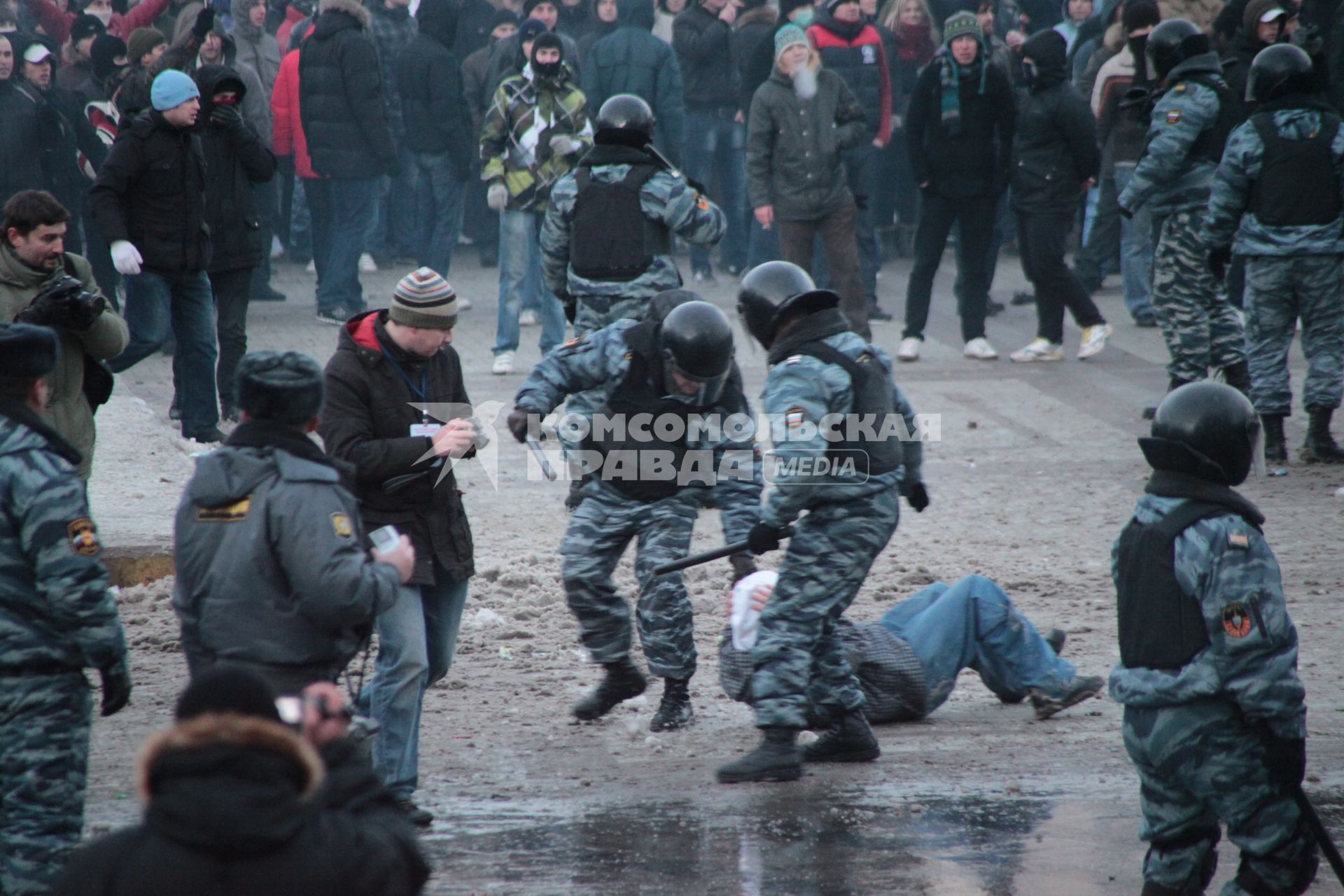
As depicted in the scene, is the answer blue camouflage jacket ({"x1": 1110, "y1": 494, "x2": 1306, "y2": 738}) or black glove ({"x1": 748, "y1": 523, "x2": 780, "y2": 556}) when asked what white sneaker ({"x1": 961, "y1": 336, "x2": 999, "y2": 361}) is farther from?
blue camouflage jacket ({"x1": 1110, "y1": 494, "x2": 1306, "y2": 738})

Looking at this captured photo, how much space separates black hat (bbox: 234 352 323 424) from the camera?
3.78 m

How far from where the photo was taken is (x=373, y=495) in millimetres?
4871

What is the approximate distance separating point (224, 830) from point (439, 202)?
11997mm

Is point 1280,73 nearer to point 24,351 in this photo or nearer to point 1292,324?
point 1292,324

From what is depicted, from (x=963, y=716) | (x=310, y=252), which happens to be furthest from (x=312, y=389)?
(x=310, y=252)

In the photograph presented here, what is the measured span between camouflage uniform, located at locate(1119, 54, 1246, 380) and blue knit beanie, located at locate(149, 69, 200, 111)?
5768 mm

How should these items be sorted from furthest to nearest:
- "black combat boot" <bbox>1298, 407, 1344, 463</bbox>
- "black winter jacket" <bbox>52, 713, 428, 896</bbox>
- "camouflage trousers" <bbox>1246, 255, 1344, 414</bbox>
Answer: "black combat boot" <bbox>1298, 407, 1344, 463</bbox>
"camouflage trousers" <bbox>1246, 255, 1344, 414</bbox>
"black winter jacket" <bbox>52, 713, 428, 896</bbox>

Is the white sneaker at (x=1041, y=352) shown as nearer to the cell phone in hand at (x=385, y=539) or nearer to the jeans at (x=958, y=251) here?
the jeans at (x=958, y=251)

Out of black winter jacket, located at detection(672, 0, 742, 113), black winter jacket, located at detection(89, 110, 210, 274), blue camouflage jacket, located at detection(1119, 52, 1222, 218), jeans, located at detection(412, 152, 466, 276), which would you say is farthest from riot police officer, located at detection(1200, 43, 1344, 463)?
jeans, located at detection(412, 152, 466, 276)

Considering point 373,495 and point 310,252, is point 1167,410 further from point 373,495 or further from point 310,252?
point 310,252

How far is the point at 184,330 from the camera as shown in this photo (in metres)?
9.17

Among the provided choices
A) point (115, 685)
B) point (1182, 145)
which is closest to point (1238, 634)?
point (115, 685)

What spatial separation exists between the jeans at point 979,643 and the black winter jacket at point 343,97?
8055 millimetres

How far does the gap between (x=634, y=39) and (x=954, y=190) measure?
3.23m
